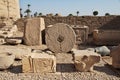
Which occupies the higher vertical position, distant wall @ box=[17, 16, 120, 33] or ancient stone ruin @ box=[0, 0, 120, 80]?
distant wall @ box=[17, 16, 120, 33]

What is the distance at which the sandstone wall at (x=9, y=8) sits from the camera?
15.5 meters

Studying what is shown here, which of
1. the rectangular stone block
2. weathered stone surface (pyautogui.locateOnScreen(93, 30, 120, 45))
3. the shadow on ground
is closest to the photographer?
the shadow on ground

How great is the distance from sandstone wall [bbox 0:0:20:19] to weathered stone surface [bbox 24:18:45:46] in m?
5.02

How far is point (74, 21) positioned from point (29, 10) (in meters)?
32.8

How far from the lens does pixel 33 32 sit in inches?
432

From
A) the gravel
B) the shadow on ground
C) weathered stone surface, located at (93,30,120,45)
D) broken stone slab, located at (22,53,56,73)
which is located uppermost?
weathered stone surface, located at (93,30,120,45)

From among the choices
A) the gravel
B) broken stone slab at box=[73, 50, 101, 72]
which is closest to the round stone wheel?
the gravel

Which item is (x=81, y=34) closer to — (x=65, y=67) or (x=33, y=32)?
(x=33, y=32)

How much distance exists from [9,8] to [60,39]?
769 centimetres

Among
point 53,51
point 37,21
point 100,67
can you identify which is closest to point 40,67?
point 100,67

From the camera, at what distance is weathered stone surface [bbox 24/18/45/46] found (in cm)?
1097

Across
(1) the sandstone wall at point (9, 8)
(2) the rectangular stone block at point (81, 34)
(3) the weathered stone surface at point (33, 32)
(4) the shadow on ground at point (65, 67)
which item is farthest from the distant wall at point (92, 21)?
(4) the shadow on ground at point (65, 67)

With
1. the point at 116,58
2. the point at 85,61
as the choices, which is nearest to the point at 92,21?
the point at 116,58

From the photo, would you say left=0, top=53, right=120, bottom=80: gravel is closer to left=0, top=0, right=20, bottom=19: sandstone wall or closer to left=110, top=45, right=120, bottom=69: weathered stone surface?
left=110, top=45, right=120, bottom=69: weathered stone surface
